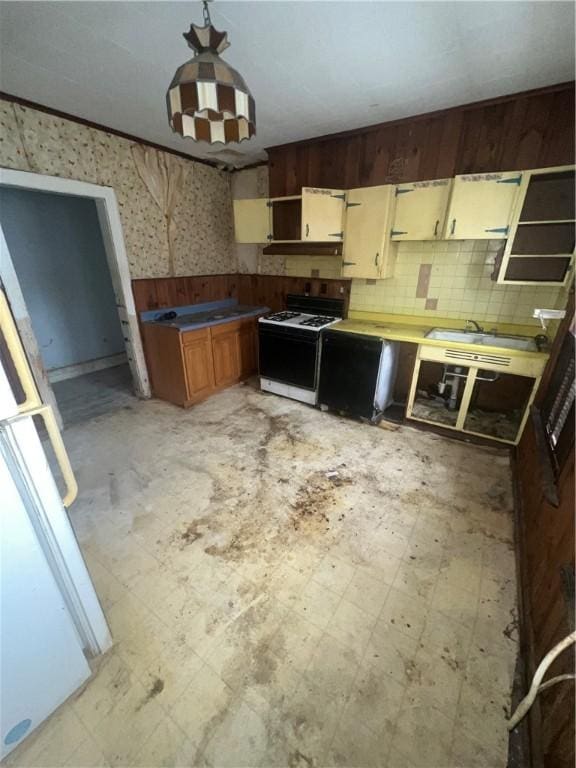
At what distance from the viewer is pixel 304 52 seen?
5.65 feet

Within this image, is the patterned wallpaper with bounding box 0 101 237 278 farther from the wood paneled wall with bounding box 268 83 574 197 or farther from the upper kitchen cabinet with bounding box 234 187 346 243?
the wood paneled wall with bounding box 268 83 574 197

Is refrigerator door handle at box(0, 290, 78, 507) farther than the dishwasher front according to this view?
No

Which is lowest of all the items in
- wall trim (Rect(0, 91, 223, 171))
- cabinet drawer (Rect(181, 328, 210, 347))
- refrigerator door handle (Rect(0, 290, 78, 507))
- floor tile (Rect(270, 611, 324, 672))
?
floor tile (Rect(270, 611, 324, 672))

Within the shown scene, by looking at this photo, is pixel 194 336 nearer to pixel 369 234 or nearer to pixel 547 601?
pixel 369 234

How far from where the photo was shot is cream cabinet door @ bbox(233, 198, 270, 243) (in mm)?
3271

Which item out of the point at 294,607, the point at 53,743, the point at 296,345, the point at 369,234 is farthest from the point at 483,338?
the point at 53,743

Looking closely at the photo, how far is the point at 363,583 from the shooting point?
1.58m

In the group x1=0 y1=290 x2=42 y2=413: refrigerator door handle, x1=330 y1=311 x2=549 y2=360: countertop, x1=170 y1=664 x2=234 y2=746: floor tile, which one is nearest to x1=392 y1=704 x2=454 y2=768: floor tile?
x1=170 y1=664 x2=234 y2=746: floor tile

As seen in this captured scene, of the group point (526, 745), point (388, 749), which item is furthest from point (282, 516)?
point (526, 745)

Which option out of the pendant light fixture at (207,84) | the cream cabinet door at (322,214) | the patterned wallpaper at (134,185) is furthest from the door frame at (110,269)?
the pendant light fixture at (207,84)

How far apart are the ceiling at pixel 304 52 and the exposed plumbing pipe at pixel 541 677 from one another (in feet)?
8.28

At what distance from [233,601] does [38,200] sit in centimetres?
470

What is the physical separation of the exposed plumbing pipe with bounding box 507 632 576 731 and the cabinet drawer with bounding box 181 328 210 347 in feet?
10.2

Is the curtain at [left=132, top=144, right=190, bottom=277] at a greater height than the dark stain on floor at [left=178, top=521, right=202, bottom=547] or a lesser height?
greater
